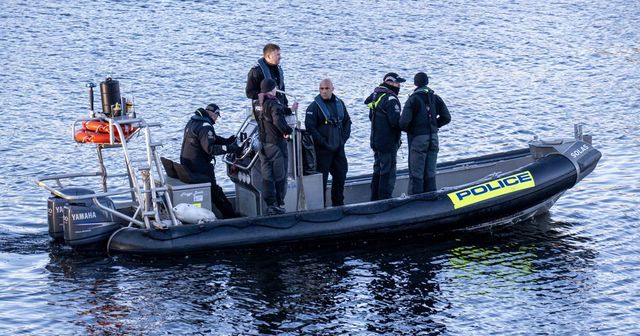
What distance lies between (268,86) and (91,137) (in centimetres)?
188

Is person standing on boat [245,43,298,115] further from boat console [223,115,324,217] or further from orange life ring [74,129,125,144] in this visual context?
orange life ring [74,129,125,144]

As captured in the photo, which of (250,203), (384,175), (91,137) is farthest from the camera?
(384,175)

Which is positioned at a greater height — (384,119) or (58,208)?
(384,119)

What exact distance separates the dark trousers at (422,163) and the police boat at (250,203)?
0.66 feet

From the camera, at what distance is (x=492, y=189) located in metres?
12.3

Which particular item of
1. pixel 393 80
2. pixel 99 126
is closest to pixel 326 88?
pixel 393 80

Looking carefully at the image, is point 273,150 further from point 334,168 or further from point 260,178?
point 334,168

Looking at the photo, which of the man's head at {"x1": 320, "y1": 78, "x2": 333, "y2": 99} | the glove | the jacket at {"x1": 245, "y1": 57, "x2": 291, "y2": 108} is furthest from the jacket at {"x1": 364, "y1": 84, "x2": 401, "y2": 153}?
the glove

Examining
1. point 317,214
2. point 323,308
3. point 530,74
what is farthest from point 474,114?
point 323,308

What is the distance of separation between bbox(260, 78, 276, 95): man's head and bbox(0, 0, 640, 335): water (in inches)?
67.2

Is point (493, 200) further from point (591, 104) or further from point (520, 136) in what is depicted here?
point (591, 104)

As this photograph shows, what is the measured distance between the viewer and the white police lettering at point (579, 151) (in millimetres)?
12616

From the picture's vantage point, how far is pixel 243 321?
10.3m

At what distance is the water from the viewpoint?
10.5 m
